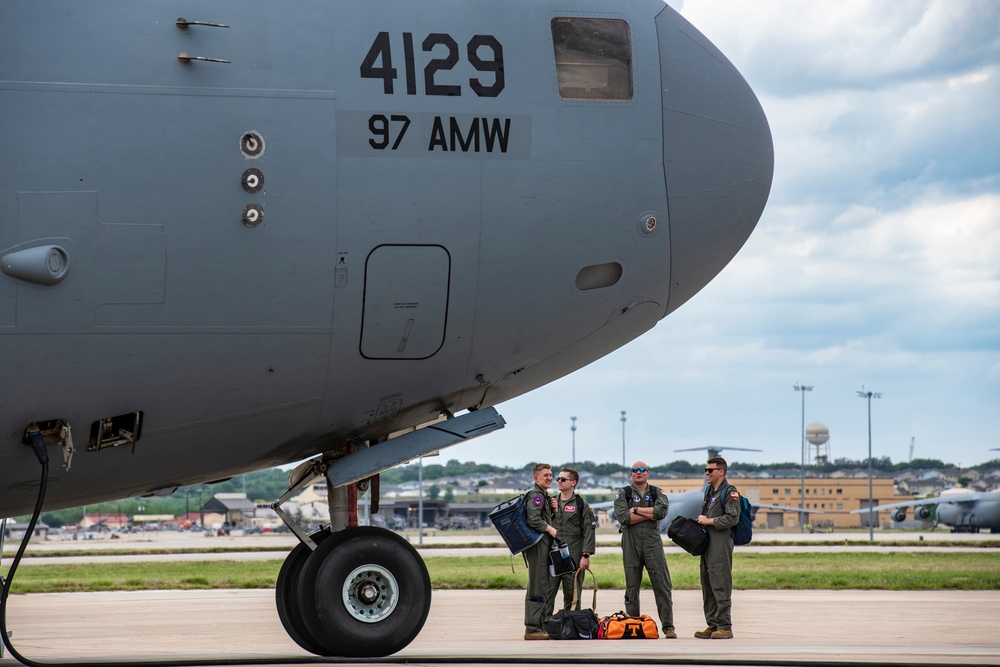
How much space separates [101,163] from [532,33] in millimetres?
2999

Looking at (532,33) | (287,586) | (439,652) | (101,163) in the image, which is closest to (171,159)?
(101,163)

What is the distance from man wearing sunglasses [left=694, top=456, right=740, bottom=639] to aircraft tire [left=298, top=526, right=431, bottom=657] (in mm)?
4169

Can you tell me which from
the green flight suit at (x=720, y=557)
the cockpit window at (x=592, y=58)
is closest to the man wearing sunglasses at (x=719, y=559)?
the green flight suit at (x=720, y=557)

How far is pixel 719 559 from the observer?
1130cm

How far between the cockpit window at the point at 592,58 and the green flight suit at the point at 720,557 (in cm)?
467

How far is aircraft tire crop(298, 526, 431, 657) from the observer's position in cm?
786

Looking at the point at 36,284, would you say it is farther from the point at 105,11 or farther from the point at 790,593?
the point at 790,593

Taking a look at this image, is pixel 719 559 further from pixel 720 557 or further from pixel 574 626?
pixel 574 626

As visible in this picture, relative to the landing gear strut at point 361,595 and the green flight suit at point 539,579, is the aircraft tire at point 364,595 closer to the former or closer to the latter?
the landing gear strut at point 361,595

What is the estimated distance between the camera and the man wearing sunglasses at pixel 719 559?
11258 mm

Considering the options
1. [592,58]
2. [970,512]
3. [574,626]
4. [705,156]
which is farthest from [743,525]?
[970,512]

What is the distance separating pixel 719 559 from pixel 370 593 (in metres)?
4.53

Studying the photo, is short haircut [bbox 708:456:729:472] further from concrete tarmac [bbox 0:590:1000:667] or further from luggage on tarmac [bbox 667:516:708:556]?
concrete tarmac [bbox 0:590:1000:667]

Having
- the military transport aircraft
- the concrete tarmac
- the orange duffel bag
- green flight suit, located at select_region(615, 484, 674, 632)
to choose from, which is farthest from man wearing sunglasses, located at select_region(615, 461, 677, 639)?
the military transport aircraft
